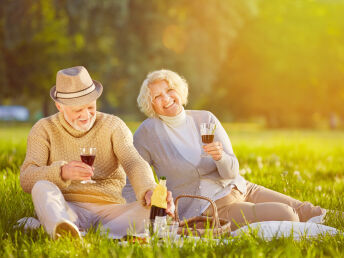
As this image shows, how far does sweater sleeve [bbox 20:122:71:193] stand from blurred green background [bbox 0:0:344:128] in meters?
6.49

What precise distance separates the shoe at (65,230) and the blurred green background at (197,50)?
7.49 m

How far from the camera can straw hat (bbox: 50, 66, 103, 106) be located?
14.8ft

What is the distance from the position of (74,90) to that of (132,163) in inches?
31.4

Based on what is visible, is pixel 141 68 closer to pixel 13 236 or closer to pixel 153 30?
pixel 153 30

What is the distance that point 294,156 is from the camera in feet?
37.1

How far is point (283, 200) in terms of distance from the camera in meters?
5.60

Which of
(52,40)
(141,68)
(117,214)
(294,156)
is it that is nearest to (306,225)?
(117,214)

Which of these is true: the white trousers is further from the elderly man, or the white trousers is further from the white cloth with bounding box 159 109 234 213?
the white cloth with bounding box 159 109 234 213

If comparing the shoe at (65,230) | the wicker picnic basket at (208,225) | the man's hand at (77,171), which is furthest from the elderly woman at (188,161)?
the shoe at (65,230)

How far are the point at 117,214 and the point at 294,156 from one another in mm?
7288

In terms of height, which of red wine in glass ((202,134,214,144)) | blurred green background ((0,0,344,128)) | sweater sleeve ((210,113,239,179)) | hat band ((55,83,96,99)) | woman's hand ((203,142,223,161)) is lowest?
sweater sleeve ((210,113,239,179))

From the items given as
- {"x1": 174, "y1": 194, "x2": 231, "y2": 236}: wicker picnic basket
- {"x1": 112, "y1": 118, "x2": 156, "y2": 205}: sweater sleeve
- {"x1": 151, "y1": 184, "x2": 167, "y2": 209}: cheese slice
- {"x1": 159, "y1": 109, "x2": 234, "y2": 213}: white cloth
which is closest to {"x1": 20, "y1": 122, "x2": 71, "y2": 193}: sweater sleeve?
{"x1": 112, "y1": 118, "x2": 156, "y2": 205}: sweater sleeve

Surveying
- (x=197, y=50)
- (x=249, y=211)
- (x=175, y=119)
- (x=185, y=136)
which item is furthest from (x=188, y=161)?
(x=197, y=50)

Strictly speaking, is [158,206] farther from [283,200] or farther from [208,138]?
[283,200]
